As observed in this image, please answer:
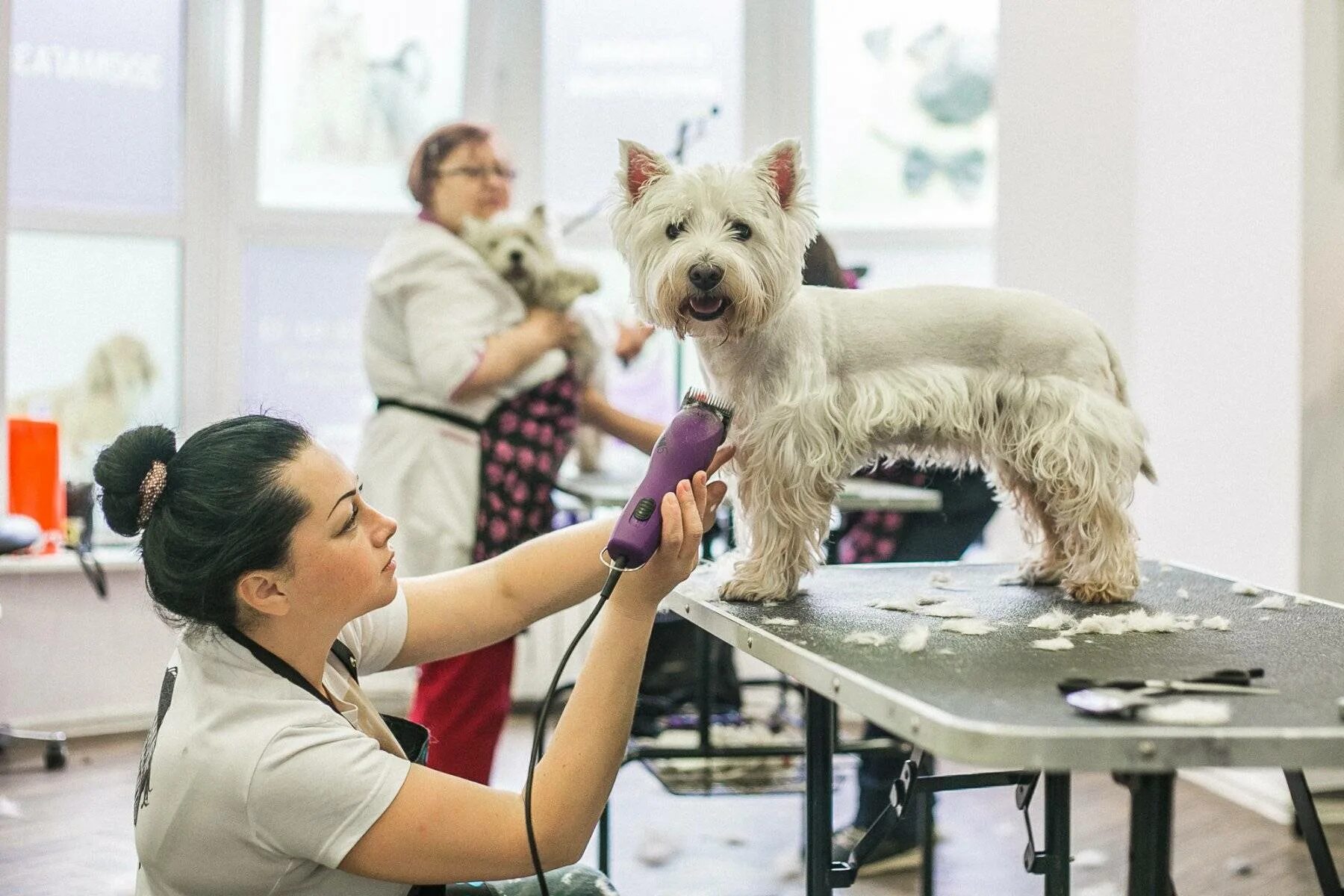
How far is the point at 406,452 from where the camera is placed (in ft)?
8.00

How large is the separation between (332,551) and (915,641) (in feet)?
1.71

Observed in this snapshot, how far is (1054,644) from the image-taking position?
3.84ft

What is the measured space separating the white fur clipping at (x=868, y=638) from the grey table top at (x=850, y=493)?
0.90 meters

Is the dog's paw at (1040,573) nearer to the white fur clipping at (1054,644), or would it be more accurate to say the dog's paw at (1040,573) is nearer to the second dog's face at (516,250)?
the white fur clipping at (1054,644)

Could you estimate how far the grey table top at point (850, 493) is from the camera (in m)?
2.42

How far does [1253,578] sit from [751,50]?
2.22 m

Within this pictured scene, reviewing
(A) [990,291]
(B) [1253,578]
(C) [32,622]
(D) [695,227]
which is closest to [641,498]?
(D) [695,227]

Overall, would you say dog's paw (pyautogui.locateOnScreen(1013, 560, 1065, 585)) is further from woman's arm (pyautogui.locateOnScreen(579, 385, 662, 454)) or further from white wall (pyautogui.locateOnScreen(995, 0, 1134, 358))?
white wall (pyautogui.locateOnScreen(995, 0, 1134, 358))

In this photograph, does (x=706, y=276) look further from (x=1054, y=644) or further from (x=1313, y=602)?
(x=1313, y=602)

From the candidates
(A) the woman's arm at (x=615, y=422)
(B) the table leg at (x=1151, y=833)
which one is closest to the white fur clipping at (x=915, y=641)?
(B) the table leg at (x=1151, y=833)

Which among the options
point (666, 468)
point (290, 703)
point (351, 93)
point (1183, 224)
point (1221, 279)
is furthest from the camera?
point (351, 93)

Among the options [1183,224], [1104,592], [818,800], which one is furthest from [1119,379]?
[1183,224]

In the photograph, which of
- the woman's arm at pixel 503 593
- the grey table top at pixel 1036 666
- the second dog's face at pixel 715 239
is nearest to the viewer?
the grey table top at pixel 1036 666

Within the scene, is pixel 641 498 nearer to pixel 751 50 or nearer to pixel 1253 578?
pixel 1253 578
